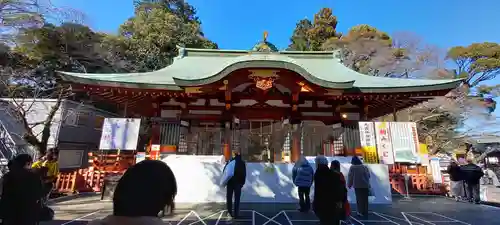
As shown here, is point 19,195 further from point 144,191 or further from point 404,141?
point 404,141

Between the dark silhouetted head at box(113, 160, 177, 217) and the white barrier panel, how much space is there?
622 cm

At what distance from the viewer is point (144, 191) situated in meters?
1.32

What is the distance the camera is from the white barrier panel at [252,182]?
731 cm

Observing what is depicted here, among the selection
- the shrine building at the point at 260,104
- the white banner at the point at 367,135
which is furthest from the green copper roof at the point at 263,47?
the white banner at the point at 367,135

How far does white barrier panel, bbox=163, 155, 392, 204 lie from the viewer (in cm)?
731

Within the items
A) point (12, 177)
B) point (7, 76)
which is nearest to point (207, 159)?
point (12, 177)

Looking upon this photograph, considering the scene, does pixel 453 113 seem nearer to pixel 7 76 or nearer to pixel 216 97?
pixel 216 97

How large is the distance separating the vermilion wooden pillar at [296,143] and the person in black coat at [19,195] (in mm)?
7224

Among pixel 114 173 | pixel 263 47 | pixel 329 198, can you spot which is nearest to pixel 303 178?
pixel 329 198

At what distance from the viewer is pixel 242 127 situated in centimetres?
970

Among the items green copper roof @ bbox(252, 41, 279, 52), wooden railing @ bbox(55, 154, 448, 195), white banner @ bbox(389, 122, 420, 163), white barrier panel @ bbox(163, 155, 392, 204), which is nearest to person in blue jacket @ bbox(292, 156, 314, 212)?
white barrier panel @ bbox(163, 155, 392, 204)

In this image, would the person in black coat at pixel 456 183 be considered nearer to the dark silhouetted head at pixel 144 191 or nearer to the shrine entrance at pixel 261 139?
the shrine entrance at pixel 261 139

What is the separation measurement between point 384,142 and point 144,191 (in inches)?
311

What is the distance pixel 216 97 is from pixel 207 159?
2621 millimetres
